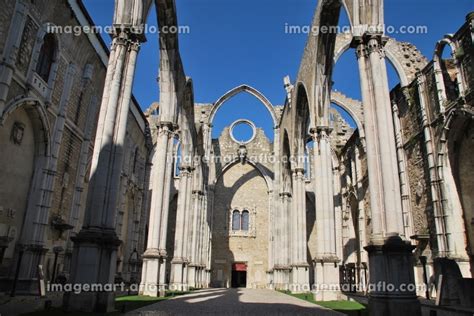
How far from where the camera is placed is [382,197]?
827 centimetres

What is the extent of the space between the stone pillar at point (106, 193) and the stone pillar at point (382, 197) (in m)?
5.70

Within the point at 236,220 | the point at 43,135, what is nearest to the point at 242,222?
the point at 236,220

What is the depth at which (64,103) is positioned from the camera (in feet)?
49.6

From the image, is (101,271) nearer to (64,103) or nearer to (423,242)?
(64,103)

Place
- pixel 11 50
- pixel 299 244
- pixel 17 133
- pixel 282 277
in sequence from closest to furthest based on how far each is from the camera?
pixel 11 50 < pixel 17 133 < pixel 299 244 < pixel 282 277

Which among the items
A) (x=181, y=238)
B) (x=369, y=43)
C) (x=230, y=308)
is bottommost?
(x=230, y=308)

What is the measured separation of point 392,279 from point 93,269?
20.3 feet

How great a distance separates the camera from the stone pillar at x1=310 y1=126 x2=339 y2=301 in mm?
13148

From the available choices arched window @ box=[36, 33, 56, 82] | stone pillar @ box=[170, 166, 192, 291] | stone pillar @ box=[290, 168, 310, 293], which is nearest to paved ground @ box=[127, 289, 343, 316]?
stone pillar @ box=[290, 168, 310, 293]

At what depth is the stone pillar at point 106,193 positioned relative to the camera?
7.62m

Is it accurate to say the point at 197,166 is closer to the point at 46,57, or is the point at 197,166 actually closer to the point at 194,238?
the point at 194,238

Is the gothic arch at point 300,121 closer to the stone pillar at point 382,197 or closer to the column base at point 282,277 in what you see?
the column base at point 282,277

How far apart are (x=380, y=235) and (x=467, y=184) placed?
914 cm

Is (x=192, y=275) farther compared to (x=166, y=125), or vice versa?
(x=192, y=275)
